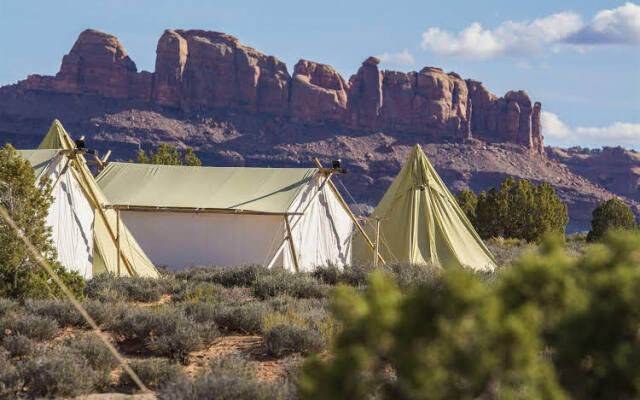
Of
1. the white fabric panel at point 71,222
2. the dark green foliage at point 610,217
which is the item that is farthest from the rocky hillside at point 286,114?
the white fabric panel at point 71,222

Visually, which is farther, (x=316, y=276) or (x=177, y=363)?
(x=316, y=276)

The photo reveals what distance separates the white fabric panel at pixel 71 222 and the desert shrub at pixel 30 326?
518 cm

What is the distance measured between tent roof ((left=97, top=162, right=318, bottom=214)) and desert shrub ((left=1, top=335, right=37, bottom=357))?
383 inches

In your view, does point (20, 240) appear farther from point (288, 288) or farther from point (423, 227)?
point (423, 227)

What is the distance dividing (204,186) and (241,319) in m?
10.8

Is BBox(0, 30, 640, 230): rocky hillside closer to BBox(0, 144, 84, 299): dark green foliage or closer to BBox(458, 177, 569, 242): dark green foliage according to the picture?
BBox(458, 177, 569, 242): dark green foliage

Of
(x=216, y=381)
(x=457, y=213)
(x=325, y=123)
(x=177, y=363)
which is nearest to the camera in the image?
(x=216, y=381)

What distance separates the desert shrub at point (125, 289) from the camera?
31.7ft

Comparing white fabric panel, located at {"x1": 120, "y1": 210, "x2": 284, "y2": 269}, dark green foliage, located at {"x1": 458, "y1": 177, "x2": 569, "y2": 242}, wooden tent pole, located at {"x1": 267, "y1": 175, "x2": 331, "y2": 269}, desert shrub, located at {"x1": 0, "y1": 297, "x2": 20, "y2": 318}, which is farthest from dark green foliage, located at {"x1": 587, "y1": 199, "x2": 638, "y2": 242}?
desert shrub, located at {"x1": 0, "y1": 297, "x2": 20, "y2": 318}

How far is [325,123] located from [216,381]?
3724 inches

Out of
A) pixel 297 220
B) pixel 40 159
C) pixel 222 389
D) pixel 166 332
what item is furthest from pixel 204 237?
pixel 222 389

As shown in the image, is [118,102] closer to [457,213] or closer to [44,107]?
[44,107]

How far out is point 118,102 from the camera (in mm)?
92875

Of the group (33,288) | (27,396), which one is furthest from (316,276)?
(27,396)
